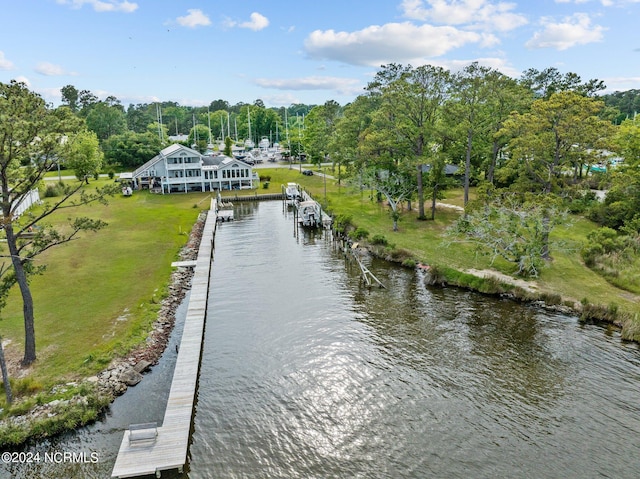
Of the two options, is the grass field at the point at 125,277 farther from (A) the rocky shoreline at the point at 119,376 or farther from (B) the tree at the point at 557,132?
(B) the tree at the point at 557,132

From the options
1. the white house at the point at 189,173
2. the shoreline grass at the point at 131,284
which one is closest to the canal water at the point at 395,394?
the shoreline grass at the point at 131,284

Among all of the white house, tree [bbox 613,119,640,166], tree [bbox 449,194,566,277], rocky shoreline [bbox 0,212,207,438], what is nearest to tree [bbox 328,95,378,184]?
the white house

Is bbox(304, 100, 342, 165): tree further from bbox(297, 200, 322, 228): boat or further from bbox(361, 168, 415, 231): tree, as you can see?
bbox(361, 168, 415, 231): tree

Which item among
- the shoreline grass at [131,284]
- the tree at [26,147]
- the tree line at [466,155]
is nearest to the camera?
the tree at [26,147]

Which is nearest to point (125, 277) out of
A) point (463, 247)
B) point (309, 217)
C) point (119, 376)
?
point (119, 376)

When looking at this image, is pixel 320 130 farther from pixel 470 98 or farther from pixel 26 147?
pixel 26 147

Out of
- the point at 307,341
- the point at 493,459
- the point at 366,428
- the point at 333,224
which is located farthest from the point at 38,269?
the point at 333,224
